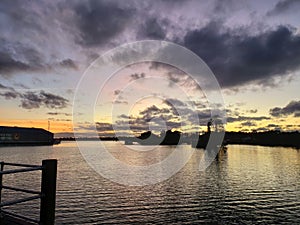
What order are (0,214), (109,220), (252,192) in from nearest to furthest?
(0,214) → (109,220) → (252,192)

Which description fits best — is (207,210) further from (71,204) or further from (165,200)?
(71,204)

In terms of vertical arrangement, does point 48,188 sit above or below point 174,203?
above

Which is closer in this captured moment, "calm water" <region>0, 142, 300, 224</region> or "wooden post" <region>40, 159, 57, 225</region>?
"wooden post" <region>40, 159, 57, 225</region>

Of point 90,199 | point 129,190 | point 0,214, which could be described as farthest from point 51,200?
point 129,190

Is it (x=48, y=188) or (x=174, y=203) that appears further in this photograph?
(x=174, y=203)

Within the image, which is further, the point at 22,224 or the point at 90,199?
the point at 90,199

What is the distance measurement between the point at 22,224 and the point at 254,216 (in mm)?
25159

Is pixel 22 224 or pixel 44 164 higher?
pixel 44 164

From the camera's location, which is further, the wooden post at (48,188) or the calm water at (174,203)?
the calm water at (174,203)

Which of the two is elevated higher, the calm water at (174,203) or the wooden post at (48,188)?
the wooden post at (48,188)

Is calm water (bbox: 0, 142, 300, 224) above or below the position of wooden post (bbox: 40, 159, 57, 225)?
below

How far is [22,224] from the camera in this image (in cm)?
911

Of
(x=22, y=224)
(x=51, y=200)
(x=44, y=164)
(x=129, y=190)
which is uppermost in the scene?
(x=44, y=164)

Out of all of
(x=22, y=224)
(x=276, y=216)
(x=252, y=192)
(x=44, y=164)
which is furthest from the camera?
(x=252, y=192)
